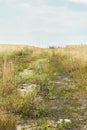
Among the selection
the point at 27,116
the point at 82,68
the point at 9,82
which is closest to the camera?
the point at 27,116

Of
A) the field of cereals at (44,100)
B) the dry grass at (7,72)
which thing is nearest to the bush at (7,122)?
the field of cereals at (44,100)

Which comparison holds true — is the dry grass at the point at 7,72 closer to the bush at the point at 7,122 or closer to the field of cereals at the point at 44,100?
the field of cereals at the point at 44,100

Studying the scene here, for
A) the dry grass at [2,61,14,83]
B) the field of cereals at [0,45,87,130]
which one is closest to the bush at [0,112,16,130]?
the field of cereals at [0,45,87,130]

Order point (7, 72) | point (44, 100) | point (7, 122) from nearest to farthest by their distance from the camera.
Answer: point (7, 122)
point (44, 100)
point (7, 72)

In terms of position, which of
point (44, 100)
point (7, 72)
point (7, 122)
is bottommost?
point (7, 122)

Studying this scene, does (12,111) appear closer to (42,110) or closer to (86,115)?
(42,110)

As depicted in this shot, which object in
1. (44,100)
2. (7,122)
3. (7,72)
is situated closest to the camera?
(7,122)

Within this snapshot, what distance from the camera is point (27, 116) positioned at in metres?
8.46

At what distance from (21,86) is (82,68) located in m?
3.92

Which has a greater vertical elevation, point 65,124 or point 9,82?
point 9,82

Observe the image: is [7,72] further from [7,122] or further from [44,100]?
[7,122]

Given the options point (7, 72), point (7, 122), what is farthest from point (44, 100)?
point (7, 72)

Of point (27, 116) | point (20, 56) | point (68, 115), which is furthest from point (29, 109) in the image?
point (20, 56)

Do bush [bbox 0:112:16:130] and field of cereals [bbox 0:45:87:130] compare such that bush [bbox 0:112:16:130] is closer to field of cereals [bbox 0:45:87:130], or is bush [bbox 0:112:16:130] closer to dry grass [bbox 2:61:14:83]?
field of cereals [bbox 0:45:87:130]
